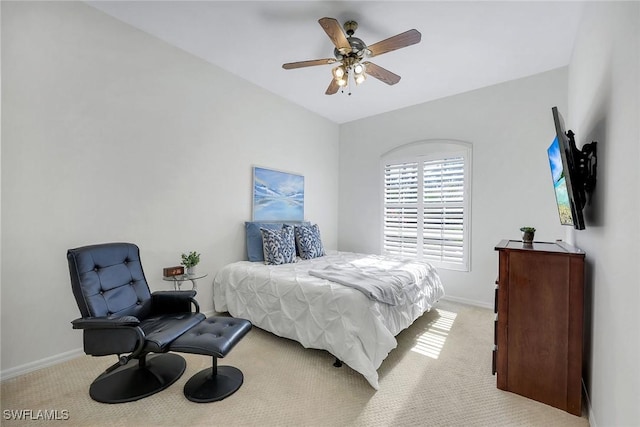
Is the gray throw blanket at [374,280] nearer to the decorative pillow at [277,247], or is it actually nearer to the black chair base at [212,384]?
the decorative pillow at [277,247]

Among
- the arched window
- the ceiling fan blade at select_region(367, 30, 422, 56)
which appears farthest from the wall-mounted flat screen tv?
the arched window

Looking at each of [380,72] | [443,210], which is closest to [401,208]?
[443,210]

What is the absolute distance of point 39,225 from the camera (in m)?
2.09

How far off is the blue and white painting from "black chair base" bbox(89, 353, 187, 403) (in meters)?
1.95

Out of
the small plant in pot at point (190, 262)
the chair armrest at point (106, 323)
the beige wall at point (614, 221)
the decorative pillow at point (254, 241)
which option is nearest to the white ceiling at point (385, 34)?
the beige wall at point (614, 221)

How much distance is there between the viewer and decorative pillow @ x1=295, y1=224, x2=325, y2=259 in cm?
367

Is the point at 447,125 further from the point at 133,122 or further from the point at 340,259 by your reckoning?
the point at 133,122

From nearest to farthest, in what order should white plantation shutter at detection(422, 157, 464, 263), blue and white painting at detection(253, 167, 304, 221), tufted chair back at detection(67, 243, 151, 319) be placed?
tufted chair back at detection(67, 243, 151, 319) → blue and white painting at detection(253, 167, 304, 221) → white plantation shutter at detection(422, 157, 464, 263)

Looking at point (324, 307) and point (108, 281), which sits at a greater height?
point (108, 281)

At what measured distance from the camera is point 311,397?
1.85 meters

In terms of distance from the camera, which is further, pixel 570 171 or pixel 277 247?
pixel 277 247

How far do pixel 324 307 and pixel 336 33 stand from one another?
2.13 metres

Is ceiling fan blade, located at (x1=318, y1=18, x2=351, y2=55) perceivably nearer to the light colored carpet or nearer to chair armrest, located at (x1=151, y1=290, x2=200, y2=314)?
chair armrest, located at (x1=151, y1=290, x2=200, y2=314)

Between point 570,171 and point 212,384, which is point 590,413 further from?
point 212,384
